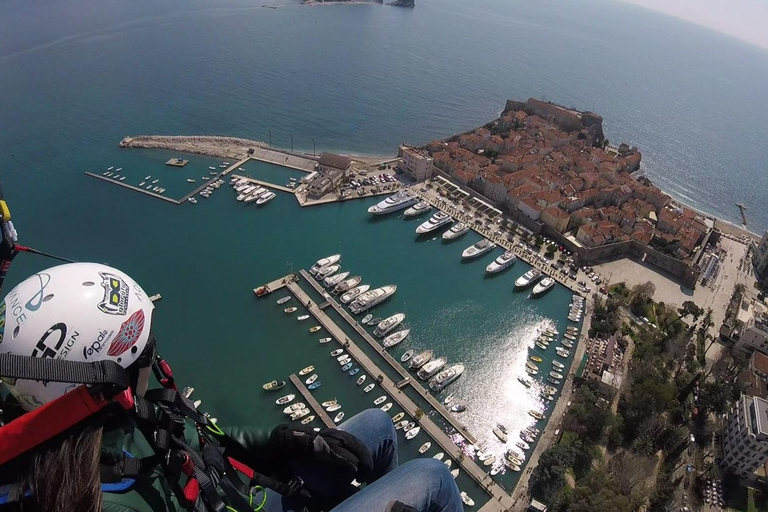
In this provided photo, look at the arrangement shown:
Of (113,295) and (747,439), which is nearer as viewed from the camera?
(113,295)

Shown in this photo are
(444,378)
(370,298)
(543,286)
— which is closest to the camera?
(444,378)

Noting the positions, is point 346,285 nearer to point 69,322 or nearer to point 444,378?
point 444,378

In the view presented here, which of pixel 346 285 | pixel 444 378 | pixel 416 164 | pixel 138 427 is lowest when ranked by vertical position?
pixel 444 378

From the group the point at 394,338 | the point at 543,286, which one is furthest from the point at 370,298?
the point at 543,286

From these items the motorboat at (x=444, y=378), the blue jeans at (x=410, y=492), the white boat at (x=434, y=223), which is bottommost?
the motorboat at (x=444, y=378)

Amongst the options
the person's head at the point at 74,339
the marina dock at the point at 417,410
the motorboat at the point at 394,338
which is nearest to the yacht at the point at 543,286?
the motorboat at the point at 394,338

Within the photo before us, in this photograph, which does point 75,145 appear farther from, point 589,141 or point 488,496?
point 589,141

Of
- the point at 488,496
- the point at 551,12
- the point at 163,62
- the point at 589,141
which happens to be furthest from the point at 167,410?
the point at 551,12

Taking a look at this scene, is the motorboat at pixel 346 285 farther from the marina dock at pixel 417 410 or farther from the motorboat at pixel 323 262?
the motorboat at pixel 323 262
